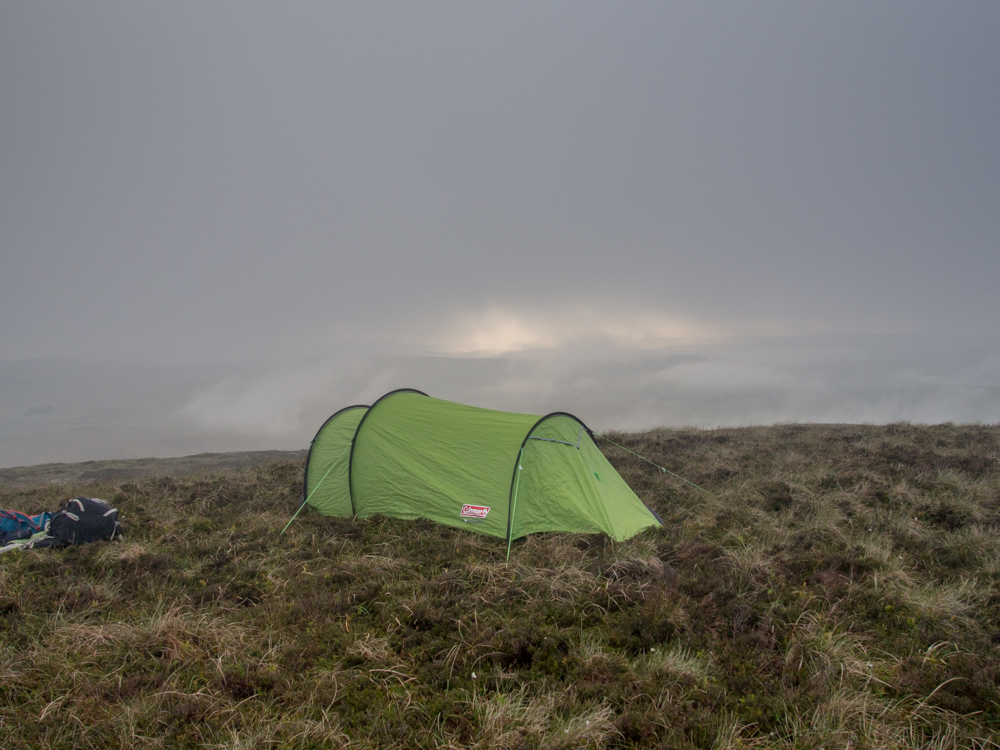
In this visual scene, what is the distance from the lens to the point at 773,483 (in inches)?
440

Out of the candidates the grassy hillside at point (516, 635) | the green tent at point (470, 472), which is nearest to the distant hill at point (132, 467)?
the green tent at point (470, 472)

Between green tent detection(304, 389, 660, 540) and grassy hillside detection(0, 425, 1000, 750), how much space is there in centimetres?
45

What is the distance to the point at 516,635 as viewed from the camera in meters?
5.26

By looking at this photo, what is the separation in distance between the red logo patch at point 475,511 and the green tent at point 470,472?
0.6 inches

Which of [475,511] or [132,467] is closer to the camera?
[475,511]

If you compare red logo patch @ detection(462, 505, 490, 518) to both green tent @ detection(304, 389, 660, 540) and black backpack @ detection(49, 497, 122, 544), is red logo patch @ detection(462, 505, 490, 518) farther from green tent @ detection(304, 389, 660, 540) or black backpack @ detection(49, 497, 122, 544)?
black backpack @ detection(49, 497, 122, 544)

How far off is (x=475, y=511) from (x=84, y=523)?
19.5 feet

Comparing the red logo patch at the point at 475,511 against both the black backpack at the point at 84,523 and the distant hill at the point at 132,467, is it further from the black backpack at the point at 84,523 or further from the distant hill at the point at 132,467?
the distant hill at the point at 132,467

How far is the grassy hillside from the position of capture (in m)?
4.06

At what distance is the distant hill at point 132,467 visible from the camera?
80.0 ft

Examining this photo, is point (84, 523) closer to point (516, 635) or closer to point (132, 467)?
point (516, 635)

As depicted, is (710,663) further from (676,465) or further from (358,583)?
(676,465)

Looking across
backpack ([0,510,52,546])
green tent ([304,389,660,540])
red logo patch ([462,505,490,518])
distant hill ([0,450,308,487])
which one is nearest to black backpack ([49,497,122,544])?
backpack ([0,510,52,546])

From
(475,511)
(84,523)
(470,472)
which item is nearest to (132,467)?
(84,523)
